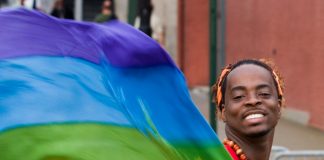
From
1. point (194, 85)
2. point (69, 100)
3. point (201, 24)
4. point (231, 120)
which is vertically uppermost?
point (69, 100)

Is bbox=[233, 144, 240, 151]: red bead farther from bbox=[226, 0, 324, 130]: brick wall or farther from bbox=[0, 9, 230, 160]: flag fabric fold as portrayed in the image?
bbox=[226, 0, 324, 130]: brick wall

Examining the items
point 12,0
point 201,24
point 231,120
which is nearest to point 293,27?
point 201,24

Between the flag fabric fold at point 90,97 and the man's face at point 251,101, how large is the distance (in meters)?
0.21

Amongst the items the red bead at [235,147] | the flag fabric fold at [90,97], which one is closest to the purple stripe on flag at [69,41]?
the flag fabric fold at [90,97]

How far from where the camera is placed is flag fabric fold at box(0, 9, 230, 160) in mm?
2422

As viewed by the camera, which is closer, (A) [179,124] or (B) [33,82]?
(B) [33,82]

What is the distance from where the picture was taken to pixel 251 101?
3.12 m

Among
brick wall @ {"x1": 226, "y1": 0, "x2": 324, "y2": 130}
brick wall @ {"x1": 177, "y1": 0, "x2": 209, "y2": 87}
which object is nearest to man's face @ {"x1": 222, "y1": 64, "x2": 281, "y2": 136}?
brick wall @ {"x1": 226, "y1": 0, "x2": 324, "y2": 130}

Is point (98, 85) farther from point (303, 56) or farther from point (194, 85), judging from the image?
point (194, 85)

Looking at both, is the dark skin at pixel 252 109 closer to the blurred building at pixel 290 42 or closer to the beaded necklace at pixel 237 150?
the beaded necklace at pixel 237 150

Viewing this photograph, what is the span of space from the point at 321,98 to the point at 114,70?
9.04 m

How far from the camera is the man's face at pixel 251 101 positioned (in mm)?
3125

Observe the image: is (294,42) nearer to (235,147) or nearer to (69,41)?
(235,147)

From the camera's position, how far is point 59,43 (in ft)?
9.15
